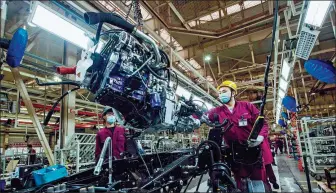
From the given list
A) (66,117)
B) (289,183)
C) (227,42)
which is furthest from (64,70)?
(227,42)

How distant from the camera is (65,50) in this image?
4227mm

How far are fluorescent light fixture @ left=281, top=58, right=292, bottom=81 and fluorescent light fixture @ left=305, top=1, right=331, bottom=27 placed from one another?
1824 mm

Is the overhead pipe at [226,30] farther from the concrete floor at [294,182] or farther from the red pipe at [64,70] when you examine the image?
the concrete floor at [294,182]

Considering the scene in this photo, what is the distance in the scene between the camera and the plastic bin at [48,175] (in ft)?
5.41

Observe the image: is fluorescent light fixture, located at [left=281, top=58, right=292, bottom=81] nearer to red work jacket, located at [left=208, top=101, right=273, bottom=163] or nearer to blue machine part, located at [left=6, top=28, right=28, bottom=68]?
red work jacket, located at [left=208, top=101, right=273, bottom=163]

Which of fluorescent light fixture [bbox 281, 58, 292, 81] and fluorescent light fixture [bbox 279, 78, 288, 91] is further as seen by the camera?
fluorescent light fixture [bbox 279, 78, 288, 91]

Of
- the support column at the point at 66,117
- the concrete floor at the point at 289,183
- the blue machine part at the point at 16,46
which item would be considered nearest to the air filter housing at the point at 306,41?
the concrete floor at the point at 289,183

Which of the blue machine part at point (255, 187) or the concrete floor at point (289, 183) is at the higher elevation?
the blue machine part at point (255, 187)

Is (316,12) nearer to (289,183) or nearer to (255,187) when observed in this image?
(255,187)

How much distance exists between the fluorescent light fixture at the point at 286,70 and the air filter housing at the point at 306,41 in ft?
2.67

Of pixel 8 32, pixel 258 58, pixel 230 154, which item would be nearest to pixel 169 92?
pixel 230 154

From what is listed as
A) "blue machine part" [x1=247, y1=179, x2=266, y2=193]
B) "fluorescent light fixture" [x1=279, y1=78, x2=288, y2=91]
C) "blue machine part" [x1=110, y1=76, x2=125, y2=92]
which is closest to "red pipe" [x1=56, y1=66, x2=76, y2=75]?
"blue machine part" [x1=110, y1=76, x2=125, y2=92]

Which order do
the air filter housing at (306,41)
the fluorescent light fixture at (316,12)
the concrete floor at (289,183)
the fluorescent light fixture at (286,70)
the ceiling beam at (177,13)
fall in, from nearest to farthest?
the fluorescent light fixture at (316,12), the air filter housing at (306,41), the concrete floor at (289,183), the ceiling beam at (177,13), the fluorescent light fixture at (286,70)

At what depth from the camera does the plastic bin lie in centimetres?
Answer: 165
